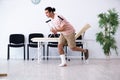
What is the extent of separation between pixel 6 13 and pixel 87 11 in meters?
2.73

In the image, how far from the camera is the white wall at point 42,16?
930 cm

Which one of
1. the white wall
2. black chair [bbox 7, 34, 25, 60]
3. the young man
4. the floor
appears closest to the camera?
the floor

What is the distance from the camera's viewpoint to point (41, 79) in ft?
15.6

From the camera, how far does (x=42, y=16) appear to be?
30.6 ft

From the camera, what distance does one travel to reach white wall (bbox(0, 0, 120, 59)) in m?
9.30

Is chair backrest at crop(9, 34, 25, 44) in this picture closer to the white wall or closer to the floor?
the white wall

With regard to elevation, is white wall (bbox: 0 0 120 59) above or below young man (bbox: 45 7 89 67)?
above

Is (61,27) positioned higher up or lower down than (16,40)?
higher up

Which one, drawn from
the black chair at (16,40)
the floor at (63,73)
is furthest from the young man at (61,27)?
the black chair at (16,40)

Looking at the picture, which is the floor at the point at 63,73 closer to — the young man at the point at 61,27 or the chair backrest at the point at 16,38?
the young man at the point at 61,27

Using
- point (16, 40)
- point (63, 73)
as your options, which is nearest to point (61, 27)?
point (63, 73)

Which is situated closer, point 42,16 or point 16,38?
point 16,38

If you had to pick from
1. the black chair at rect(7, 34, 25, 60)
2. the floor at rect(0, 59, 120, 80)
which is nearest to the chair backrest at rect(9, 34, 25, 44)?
the black chair at rect(7, 34, 25, 60)

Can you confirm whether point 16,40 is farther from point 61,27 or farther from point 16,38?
point 61,27
